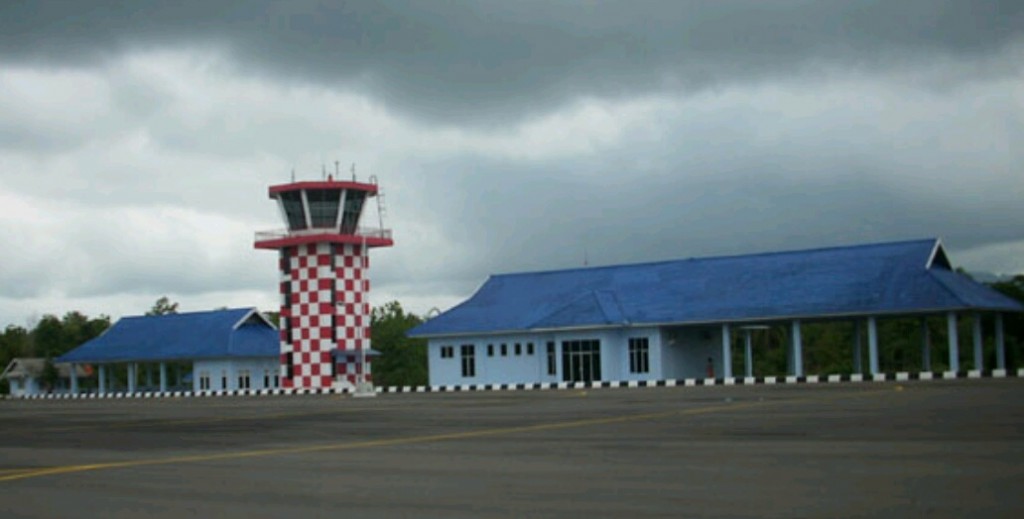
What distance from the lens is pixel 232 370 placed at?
7500cm

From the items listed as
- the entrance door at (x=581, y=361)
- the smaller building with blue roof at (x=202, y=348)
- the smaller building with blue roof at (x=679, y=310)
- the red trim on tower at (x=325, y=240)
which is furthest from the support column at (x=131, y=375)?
the entrance door at (x=581, y=361)

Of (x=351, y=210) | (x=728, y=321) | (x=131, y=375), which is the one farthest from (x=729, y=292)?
(x=131, y=375)

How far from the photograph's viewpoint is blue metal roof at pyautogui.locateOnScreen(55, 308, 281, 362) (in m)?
74.9

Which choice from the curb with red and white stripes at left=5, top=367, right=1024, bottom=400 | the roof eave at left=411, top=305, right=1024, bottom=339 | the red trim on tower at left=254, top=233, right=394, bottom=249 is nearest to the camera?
the curb with red and white stripes at left=5, top=367, right=1024, bottom=400

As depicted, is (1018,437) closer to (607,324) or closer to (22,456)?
Answer: (22,456)

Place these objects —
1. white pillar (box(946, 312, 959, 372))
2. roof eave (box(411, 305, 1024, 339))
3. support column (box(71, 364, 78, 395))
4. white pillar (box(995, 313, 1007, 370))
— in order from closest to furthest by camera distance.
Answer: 1. roof eave (box(411, 305, 1024, 339))
2. white pillar (box(946, 312, 959, 372))
3. white pillar (box(995, 313, 1007, 370))
4. support column (box(71, 364, 78, 395))

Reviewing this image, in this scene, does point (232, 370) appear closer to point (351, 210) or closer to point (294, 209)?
point (294, 209)

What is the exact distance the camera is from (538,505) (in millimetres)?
9539

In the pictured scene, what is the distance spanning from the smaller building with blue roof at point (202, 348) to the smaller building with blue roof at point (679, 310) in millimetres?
17990

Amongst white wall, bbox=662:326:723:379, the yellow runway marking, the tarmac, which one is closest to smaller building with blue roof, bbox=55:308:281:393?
white wall, bbox=662:326:723:379

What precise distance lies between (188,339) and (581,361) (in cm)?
2996

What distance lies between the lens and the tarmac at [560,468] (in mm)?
9438

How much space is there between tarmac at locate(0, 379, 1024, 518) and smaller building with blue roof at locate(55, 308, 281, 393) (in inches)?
2113

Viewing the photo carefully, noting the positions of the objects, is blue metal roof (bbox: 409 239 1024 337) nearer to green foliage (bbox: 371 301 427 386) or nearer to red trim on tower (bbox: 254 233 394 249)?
red trim on tower (bbox: 254 233 394 249)
